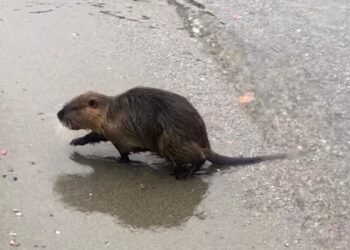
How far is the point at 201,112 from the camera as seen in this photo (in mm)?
4797

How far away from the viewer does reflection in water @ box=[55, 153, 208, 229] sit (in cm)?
387

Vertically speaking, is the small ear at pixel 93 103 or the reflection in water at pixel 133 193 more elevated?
the small ear at pixel 93 103

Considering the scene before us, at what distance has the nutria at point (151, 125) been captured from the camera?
4.16 meters

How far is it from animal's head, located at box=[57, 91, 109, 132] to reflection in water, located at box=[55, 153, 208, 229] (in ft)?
0.77

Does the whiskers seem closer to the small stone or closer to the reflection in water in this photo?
the reflection in water

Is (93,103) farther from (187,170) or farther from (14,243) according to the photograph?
(14,243)

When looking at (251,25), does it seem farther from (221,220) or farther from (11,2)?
(221,220)

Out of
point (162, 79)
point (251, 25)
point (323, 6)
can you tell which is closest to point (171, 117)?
point (162, 79)

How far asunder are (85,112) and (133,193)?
67 centimetres

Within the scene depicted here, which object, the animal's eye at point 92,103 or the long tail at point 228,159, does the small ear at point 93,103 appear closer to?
the animal's eye at point 92,103

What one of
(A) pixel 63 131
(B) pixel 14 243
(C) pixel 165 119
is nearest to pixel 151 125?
(C) pixel 165 119

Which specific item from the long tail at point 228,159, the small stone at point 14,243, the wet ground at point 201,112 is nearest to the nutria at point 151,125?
the long tail at point 228,159

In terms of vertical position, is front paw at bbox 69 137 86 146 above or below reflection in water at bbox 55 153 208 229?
above

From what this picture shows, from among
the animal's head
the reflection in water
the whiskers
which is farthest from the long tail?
the whiskers
